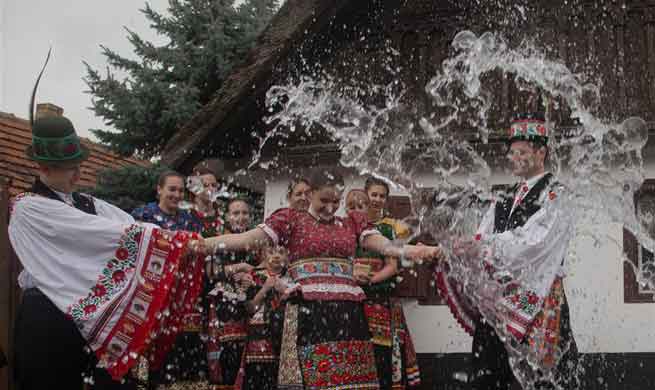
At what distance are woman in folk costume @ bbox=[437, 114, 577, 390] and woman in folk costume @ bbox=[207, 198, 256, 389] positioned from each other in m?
2.32

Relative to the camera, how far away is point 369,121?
1100cm

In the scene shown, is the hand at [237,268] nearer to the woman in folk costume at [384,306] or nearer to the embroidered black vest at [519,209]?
the woman in folk costume at [384,306]

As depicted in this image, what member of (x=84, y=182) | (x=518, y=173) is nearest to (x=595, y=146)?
(x=518, y=173)

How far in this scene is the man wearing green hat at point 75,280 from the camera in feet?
15.3

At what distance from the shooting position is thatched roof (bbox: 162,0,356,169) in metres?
11.0

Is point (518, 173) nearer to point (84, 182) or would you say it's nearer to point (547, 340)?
point (547, 340)

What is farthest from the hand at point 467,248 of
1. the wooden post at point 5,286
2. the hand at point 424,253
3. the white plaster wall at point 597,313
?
the white plaster wall at point 597,313

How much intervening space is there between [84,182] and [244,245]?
44.3 feet

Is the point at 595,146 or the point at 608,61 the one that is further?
the point at 608,61

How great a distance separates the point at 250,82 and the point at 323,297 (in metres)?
5.56

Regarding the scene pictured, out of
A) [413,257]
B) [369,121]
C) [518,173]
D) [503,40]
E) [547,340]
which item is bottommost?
[547,340]

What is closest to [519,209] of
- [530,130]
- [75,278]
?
[530,130]

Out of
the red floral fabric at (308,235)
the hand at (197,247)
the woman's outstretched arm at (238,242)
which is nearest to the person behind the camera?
the hand at (197,247)

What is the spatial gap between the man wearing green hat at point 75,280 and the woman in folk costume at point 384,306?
2.58 meters
